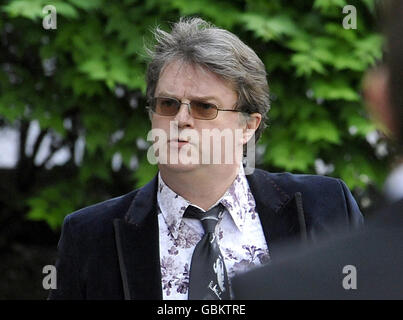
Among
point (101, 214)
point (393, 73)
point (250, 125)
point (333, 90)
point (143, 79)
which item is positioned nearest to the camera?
point (393, 73)

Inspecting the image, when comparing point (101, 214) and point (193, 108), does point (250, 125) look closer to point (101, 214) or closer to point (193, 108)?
point (193, 108)

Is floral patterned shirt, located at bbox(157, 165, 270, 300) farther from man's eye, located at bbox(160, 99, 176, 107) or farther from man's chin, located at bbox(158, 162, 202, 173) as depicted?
man's eye, located at bbox(160, 99, 176, 107)

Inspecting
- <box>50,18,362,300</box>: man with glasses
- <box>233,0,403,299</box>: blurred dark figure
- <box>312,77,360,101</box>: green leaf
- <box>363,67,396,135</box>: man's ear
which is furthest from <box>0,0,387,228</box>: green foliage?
<box>233,0,403,299</box>: blurred dark figure

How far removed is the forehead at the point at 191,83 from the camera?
8.36 feet

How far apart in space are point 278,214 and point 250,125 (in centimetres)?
41

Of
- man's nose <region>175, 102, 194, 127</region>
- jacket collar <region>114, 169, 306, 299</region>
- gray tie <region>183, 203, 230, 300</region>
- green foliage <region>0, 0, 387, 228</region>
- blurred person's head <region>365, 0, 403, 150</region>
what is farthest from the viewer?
green foliage <region>0, 0, 387, 228</region>

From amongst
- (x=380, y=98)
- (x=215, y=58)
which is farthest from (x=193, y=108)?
(x=380, y=98)

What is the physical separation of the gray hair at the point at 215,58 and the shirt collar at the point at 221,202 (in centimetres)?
31

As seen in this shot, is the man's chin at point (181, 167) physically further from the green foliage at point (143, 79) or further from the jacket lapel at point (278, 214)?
the green foliage at point (143, 79)

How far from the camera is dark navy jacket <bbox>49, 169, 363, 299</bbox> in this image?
2443 mm

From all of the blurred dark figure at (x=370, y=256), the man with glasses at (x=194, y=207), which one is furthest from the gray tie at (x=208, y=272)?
the blurred dark figure at (x=370, y=256)

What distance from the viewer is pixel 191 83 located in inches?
101

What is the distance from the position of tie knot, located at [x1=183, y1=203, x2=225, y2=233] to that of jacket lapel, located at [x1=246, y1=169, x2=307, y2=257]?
16 centimetres
